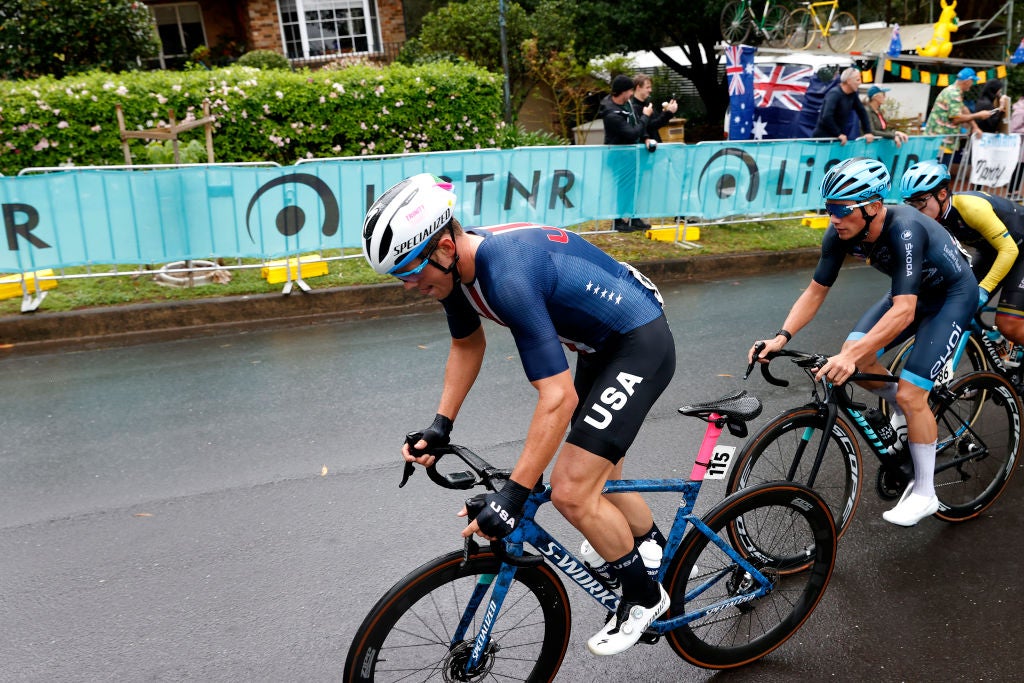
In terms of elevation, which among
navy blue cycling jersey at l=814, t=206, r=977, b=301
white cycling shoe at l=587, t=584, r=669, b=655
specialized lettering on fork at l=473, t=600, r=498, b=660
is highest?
navy blue cycling jersey at l=814, t=206, r=977, b=301

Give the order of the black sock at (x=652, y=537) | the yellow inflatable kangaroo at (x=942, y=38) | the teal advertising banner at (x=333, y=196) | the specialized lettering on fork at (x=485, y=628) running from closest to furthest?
1. the specialized lettering on fork at (x=485, y=628)
2. the black sock at (x=652, y=537)
3. the teal advertising banner at (x=333, y=196)
4. the yellow inflatable kangaroo at (x=942, y=38)

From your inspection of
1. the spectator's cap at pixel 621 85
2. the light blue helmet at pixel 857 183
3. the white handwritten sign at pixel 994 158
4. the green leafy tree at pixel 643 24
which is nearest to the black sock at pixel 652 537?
the light blue helmet at pixel 857 183

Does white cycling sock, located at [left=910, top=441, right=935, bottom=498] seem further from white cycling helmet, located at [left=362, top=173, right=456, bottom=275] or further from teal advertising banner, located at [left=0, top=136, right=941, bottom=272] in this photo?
teal advertising banner, located at [left=0, top=136, right=941, bottom=272]

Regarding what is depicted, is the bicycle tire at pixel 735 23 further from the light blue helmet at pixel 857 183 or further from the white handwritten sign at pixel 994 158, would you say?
the light blue helmet at pixel 857 183

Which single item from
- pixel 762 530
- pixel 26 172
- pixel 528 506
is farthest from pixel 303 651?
pixel 26 172

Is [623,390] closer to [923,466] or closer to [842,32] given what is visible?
[923,466]

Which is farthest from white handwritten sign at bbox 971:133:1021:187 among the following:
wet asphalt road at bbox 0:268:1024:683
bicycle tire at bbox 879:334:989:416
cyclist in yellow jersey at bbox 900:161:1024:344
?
bicycle tire at bbox 879:334:989:416

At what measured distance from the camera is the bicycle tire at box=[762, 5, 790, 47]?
17.7 meters

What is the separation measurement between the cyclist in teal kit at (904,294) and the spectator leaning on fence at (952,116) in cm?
920

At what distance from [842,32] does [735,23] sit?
2.36 m

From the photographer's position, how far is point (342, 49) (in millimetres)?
24125

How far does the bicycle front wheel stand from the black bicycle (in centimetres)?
1542

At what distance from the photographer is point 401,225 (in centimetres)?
252

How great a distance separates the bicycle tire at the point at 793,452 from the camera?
370cm
